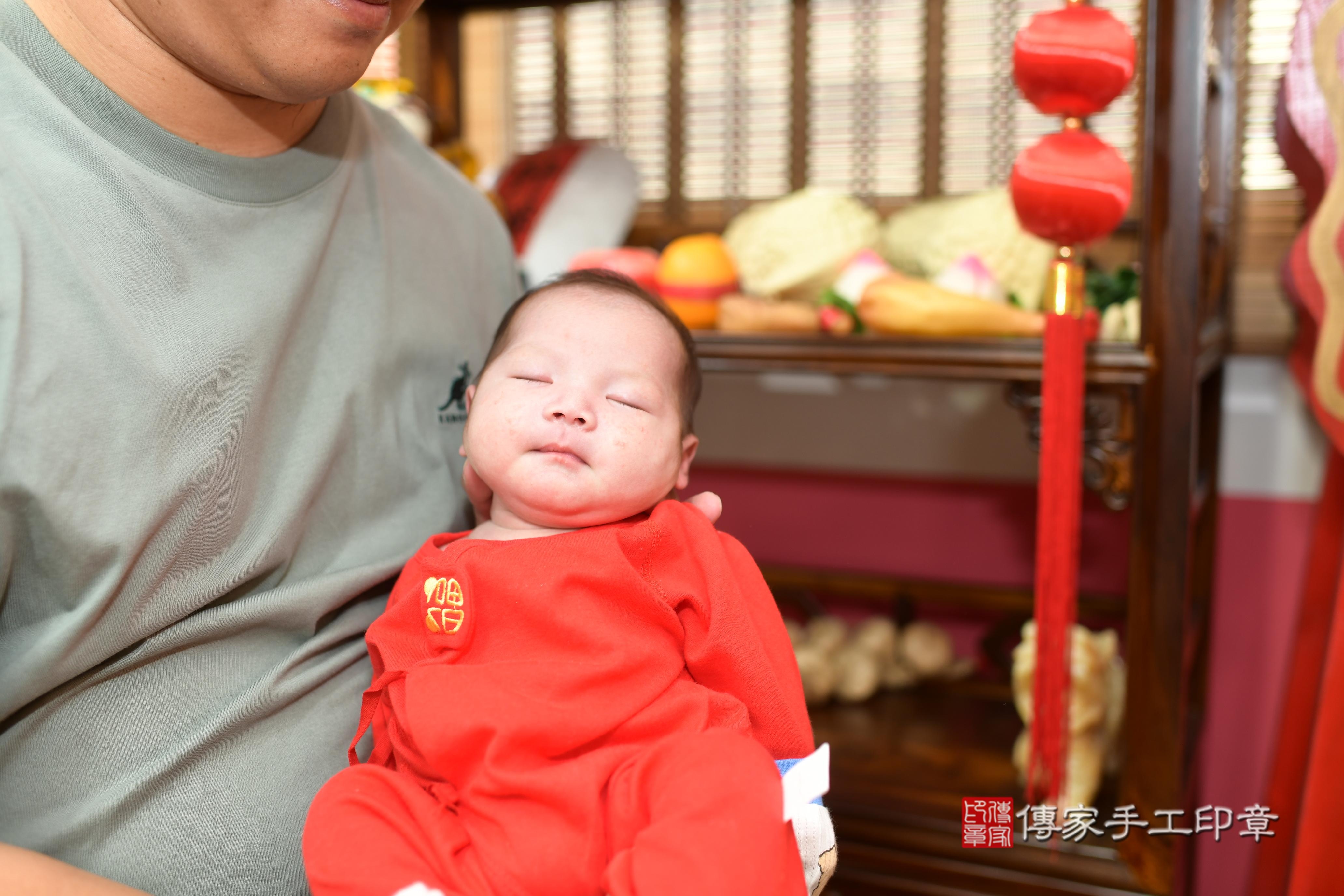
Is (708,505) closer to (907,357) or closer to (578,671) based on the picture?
(578,671)

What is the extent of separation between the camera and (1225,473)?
1697 mm

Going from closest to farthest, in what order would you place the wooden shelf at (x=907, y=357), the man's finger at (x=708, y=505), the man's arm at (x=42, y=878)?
1. the man's arm at (x=42, y=878)
2. the man's finger at (x=708, y=505)
3. the wooden shelf at (x=907, y=357)

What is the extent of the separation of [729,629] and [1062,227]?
531 millimetres

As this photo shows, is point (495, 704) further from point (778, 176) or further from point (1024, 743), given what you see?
point (778, 176)

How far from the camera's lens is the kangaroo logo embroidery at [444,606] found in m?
0.77

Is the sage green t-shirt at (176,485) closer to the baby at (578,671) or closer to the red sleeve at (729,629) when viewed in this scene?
the baby at (578,671)

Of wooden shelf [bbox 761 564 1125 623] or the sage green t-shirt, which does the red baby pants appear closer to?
the sage green t-shirt

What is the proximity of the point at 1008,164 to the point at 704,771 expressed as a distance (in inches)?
51.0

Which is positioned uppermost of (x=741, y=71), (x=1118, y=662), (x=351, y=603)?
(x=741, y=71)

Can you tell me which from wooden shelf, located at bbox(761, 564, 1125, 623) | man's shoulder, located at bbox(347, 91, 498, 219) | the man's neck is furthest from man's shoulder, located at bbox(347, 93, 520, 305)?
wooden shelf, located at bbox(761, 564, 1125, 623)

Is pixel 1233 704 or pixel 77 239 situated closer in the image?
pixel 77 239

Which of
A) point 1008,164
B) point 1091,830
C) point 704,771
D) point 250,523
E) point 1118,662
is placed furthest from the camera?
point 1008,164

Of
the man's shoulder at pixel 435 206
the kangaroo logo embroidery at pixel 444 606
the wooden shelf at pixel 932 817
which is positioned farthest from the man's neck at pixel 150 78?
the wooden shelf at pixel 932 817

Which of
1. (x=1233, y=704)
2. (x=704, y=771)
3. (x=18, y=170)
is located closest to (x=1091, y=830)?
(x=1233, y=704)
